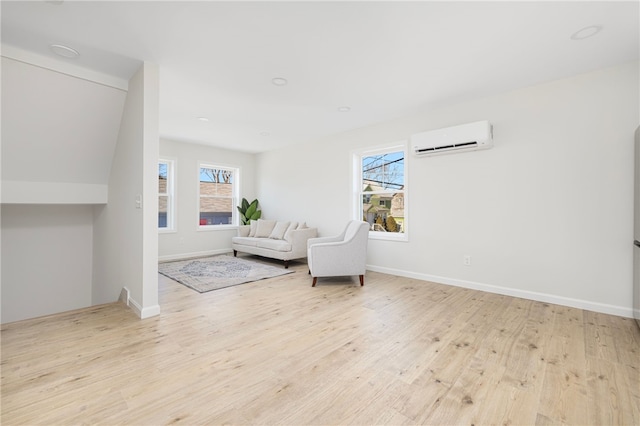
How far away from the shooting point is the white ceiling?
2004 mm

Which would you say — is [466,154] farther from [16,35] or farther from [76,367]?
[16,35]

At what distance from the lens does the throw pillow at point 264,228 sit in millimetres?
6078

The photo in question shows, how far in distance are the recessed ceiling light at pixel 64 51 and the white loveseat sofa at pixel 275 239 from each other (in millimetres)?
3616

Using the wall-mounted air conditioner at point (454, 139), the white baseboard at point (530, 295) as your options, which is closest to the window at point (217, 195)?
the white baseboard at point (530, 295)

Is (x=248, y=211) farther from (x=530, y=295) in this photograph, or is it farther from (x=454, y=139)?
(x=530, y=295)

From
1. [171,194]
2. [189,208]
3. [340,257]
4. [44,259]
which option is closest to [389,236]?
[340,257]

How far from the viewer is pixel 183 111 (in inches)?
160

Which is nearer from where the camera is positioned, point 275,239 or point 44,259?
point 44,259

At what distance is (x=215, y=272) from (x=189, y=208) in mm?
2172

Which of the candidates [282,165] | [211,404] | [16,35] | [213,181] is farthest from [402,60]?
[213,181]

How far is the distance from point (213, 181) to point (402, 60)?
5.22m

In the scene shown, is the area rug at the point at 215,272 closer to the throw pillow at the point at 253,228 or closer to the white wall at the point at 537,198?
the throw pillow at the point at 253,228

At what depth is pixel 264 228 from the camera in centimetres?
612

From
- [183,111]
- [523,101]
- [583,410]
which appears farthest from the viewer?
[183,111]
